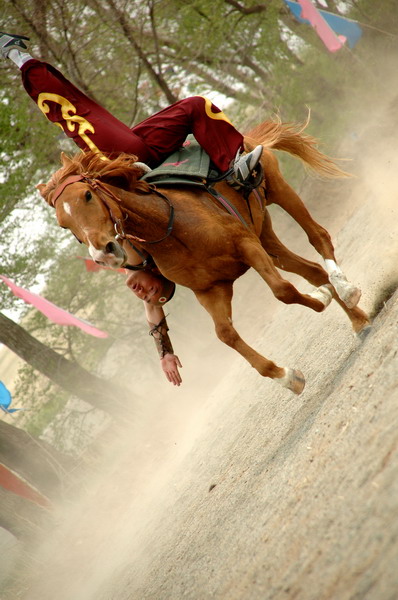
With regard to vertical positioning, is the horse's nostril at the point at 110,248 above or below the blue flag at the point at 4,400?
above

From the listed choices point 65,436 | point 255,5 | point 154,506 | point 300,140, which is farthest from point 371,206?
point 65,436

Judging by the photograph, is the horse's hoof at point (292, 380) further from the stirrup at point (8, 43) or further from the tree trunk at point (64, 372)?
the tree trunk at point (64, 372)

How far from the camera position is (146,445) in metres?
10.4

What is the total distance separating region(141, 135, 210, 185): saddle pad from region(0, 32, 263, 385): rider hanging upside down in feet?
0.33

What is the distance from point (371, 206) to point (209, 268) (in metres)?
5.65

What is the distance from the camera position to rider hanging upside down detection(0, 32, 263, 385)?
4.60 m

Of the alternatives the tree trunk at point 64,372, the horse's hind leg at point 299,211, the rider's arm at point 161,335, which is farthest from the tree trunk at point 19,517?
the horse's hind leg at point 299,211

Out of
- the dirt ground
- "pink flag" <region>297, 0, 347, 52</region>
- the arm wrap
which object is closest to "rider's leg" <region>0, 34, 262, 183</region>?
the arm wrap

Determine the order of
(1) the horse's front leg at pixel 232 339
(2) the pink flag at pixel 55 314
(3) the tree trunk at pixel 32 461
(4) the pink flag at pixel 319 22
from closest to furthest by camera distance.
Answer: (1) the horse's front leg at pixel 232 339, (2) the pink flag at pixel 55 314, (4) the pink flag at pixel 319 22, (3) the tree trunk at pixel 32 461

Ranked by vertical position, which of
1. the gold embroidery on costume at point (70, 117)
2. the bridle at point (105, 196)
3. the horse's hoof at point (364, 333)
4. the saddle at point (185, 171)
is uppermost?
the gold embroidery on costume at point (70, 117)

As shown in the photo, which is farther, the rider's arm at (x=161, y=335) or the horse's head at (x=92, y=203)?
the rider's arm at (x=161, y=335)

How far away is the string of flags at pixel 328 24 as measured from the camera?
31.7 ft

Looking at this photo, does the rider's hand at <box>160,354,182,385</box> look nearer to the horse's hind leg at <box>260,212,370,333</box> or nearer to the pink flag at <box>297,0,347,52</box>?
the horse's hind leg at <box>260,212,370,333</box>

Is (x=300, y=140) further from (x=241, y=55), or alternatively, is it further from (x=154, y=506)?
(x=241, y=55)
